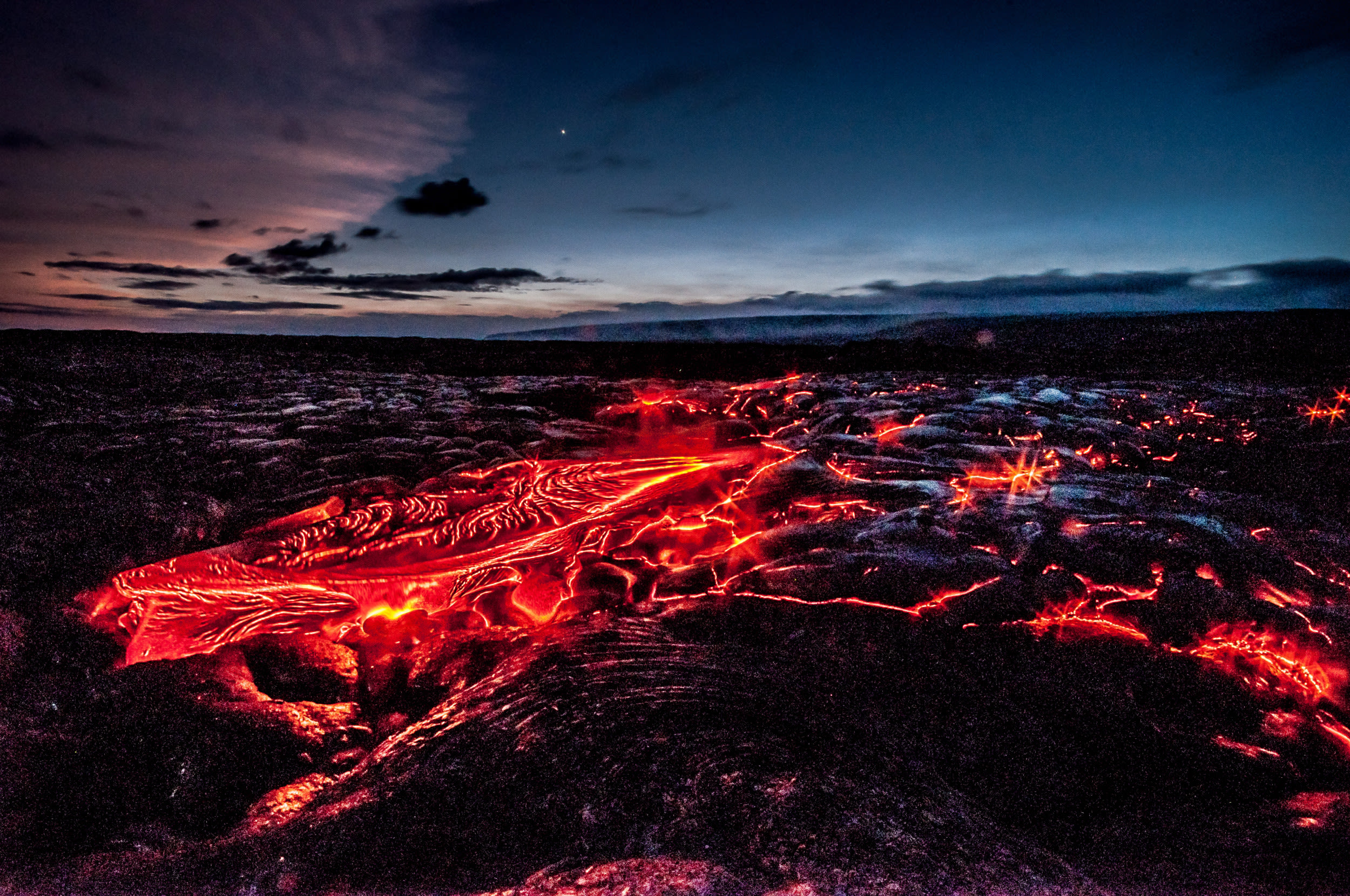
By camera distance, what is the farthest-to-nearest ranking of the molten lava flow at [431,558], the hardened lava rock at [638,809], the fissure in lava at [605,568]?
the molten lava flow at [431,558], the fissure in lava at [605,568], the hardened lava rock at [638,809]

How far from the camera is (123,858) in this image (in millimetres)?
1736

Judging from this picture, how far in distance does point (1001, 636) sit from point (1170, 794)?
34.7 inches

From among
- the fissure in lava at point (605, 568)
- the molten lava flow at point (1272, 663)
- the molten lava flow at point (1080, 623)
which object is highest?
the fissure in lava at point (605, 568)

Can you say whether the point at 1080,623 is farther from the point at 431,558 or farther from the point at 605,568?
the point at 431,558

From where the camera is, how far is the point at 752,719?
7.47ft

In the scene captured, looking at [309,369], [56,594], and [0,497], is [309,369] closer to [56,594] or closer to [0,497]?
[0,497]

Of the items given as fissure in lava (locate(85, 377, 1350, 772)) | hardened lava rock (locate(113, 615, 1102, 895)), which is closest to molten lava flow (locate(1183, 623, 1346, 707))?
fissure in lava (locate(85, 377, 1350, 772))

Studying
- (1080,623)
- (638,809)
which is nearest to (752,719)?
(638,809)

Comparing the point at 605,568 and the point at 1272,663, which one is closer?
the point at 1272,663

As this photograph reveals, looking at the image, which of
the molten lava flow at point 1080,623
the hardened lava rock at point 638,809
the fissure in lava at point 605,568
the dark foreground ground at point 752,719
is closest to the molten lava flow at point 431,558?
the fissure in lava at point 605,568

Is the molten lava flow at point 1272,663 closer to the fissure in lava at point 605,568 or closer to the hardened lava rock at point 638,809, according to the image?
the fissure in lava at point 605,568

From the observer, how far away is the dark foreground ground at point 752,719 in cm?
173

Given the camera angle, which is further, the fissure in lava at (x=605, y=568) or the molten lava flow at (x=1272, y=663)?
the fissure in lava at (x=605, y=568)

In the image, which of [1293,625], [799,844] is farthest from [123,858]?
[1293,625]
